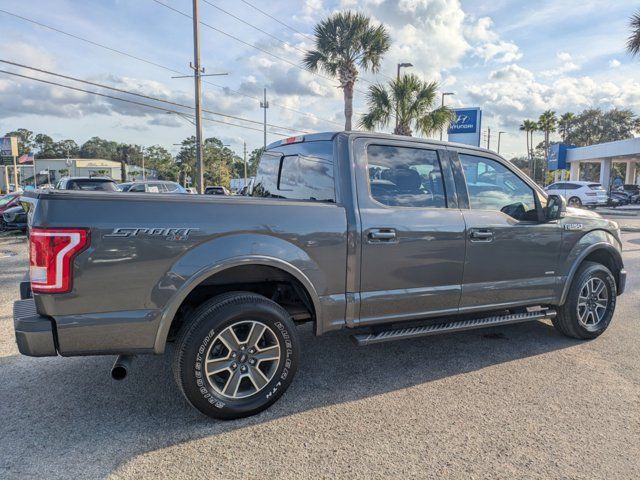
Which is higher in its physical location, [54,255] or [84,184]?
[84,184]

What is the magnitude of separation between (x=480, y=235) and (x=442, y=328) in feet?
2.78

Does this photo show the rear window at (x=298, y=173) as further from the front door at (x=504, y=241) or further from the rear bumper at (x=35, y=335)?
the rear bumper at (x=35, y=335)

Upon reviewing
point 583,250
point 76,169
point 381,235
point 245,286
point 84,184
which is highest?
point 76,169

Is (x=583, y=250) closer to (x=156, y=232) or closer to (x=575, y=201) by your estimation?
(x=156, y=232)

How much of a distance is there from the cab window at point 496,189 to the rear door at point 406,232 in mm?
257

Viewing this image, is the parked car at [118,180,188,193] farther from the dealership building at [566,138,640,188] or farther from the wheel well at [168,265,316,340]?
the dealership building at [566,138,640,188]

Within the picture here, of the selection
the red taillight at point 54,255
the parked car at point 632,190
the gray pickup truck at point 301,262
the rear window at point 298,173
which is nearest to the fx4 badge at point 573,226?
the gray pickup truck at point 301,262

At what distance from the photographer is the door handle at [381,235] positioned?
11.1 feet

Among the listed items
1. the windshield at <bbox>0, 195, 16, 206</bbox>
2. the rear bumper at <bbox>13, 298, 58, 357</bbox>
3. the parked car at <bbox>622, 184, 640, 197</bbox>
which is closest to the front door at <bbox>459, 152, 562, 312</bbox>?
the rear bumper at <bbox>13, 298, 58, 357</bbox>

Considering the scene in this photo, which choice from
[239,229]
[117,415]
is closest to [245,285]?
[239,229]

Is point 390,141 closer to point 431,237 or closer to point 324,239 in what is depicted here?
point 431,237

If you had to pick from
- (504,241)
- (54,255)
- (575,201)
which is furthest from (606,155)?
(54,255)

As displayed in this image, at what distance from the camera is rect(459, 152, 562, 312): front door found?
3914mm

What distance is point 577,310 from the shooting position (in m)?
4.55
